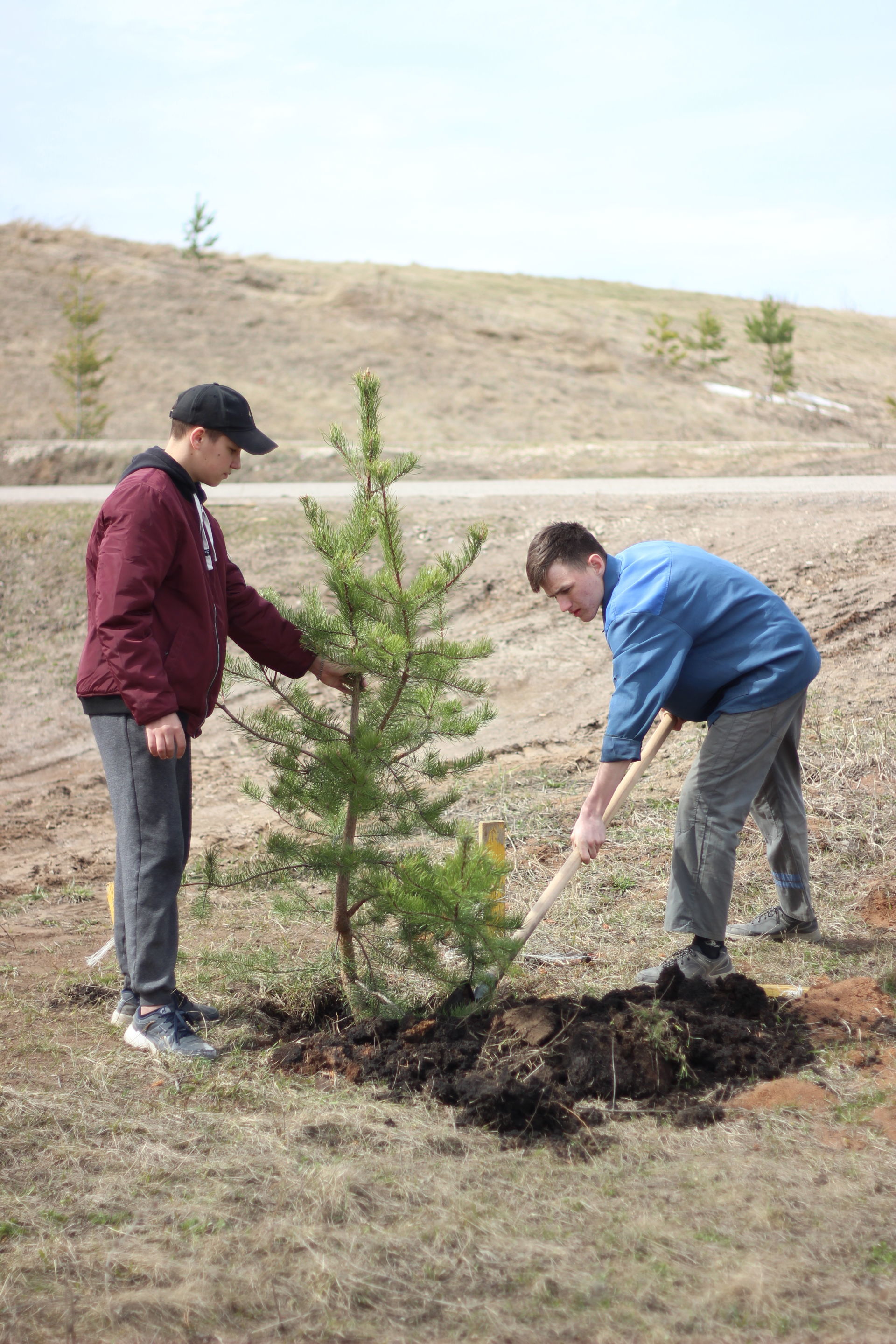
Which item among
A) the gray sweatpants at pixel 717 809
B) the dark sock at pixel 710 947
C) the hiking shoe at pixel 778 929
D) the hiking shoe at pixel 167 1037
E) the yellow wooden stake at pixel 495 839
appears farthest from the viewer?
the hiking shoe at pixel 778 929

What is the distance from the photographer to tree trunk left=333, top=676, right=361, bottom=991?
3.62 metres

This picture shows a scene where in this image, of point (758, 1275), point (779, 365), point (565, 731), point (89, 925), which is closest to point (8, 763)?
point (89, 925)

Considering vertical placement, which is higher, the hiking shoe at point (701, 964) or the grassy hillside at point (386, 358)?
the grassy hillside at point (386, 358)

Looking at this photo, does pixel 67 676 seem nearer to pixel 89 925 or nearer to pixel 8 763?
pixel 8 763

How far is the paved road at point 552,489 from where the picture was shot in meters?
12.5

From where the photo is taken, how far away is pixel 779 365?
96.9 feet

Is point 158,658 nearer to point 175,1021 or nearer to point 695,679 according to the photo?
point 175,1021

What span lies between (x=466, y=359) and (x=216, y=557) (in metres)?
28.1

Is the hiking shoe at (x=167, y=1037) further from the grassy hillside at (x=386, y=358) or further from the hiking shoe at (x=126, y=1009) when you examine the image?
the grassy hillside at (x=386, y=358)

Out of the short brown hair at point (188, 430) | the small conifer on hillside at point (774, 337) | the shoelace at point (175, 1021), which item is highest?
the small conifer on hillside at point (774, 337)

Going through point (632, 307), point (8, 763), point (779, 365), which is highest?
point (632, 307)

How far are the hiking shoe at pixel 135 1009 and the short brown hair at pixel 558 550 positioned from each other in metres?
1.88

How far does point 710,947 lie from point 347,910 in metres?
1.33

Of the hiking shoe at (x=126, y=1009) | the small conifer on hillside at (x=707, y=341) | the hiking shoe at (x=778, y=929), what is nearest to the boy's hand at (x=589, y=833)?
the hiking shoe at (x=778, y=929)
